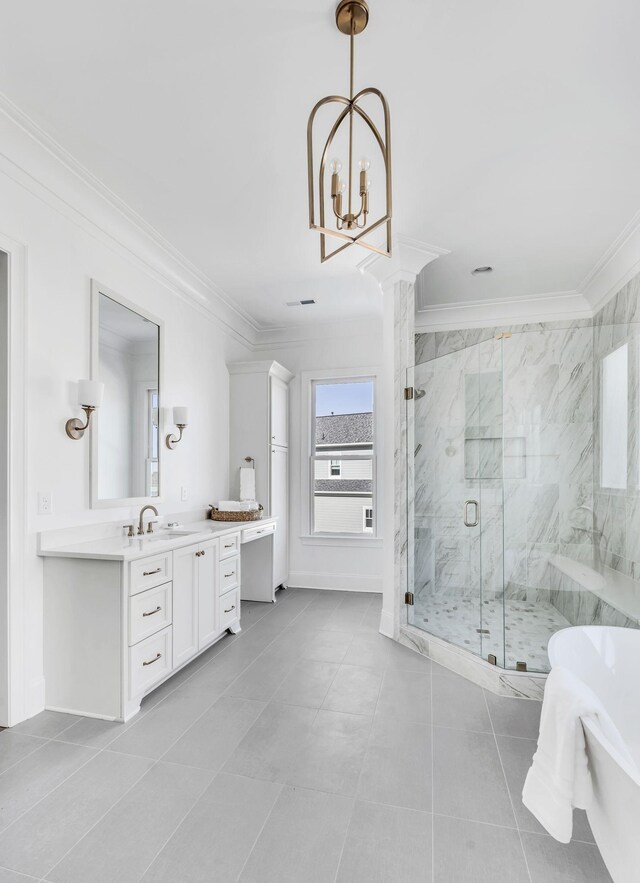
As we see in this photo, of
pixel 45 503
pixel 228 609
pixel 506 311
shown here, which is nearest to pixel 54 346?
pixel 45 503

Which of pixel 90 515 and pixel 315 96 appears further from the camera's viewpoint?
pixel 90 515

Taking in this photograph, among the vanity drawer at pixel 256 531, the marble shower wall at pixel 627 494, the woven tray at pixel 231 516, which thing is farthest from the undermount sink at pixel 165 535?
the marble shower wall at pixel 627 494

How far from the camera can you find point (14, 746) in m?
2.13

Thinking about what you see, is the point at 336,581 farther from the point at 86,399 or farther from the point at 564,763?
the point at 564,763

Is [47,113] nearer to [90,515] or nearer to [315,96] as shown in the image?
[315,96]

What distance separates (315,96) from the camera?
6.75ft

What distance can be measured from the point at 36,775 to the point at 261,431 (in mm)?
3164

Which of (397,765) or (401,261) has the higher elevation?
(401,261)

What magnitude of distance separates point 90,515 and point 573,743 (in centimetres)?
258

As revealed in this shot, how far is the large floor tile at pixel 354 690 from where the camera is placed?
252cm

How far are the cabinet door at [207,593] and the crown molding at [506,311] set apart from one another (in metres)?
3.08

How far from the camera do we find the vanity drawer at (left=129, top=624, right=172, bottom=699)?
7.92 ft

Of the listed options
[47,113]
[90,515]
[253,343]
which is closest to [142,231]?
[47,113]

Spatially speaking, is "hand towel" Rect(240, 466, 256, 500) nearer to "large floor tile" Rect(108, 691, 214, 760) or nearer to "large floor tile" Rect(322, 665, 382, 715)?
"large floor tile" Rect(322, 665, 382, 715)
